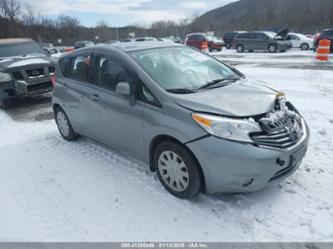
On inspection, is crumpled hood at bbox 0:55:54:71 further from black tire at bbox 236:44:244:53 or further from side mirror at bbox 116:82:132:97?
black tire at bbox 236:44:244:53

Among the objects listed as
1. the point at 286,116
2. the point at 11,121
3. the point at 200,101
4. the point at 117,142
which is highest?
the point at 200,101

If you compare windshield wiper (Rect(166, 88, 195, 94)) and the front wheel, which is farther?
the front wheel

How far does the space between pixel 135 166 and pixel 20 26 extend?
61.1m

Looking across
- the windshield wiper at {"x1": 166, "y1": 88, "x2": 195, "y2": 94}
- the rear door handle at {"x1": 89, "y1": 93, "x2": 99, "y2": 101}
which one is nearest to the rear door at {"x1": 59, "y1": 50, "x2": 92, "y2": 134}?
the rear door handle at {"x1": 89, "y1": 93, "x2": 99, "y2": 101}

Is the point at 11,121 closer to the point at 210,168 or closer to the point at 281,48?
the point at 210,168

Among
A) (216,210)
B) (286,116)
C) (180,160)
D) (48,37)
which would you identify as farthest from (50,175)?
(48,37)

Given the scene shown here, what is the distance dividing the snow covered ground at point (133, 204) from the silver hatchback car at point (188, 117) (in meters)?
0.30

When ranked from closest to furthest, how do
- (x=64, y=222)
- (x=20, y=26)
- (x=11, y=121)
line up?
1. (x=64, y=222)
2. (x=11, y=121)
3. (x=20, y=26)

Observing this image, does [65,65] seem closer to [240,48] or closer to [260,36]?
[260,36]

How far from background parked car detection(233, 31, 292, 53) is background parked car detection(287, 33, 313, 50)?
160 centimetres

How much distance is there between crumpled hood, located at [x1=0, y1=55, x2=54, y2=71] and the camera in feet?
24.9

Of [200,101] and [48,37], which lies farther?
[48,37]

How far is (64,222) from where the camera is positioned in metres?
2.94

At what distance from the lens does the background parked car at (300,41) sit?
2309 centimetres
